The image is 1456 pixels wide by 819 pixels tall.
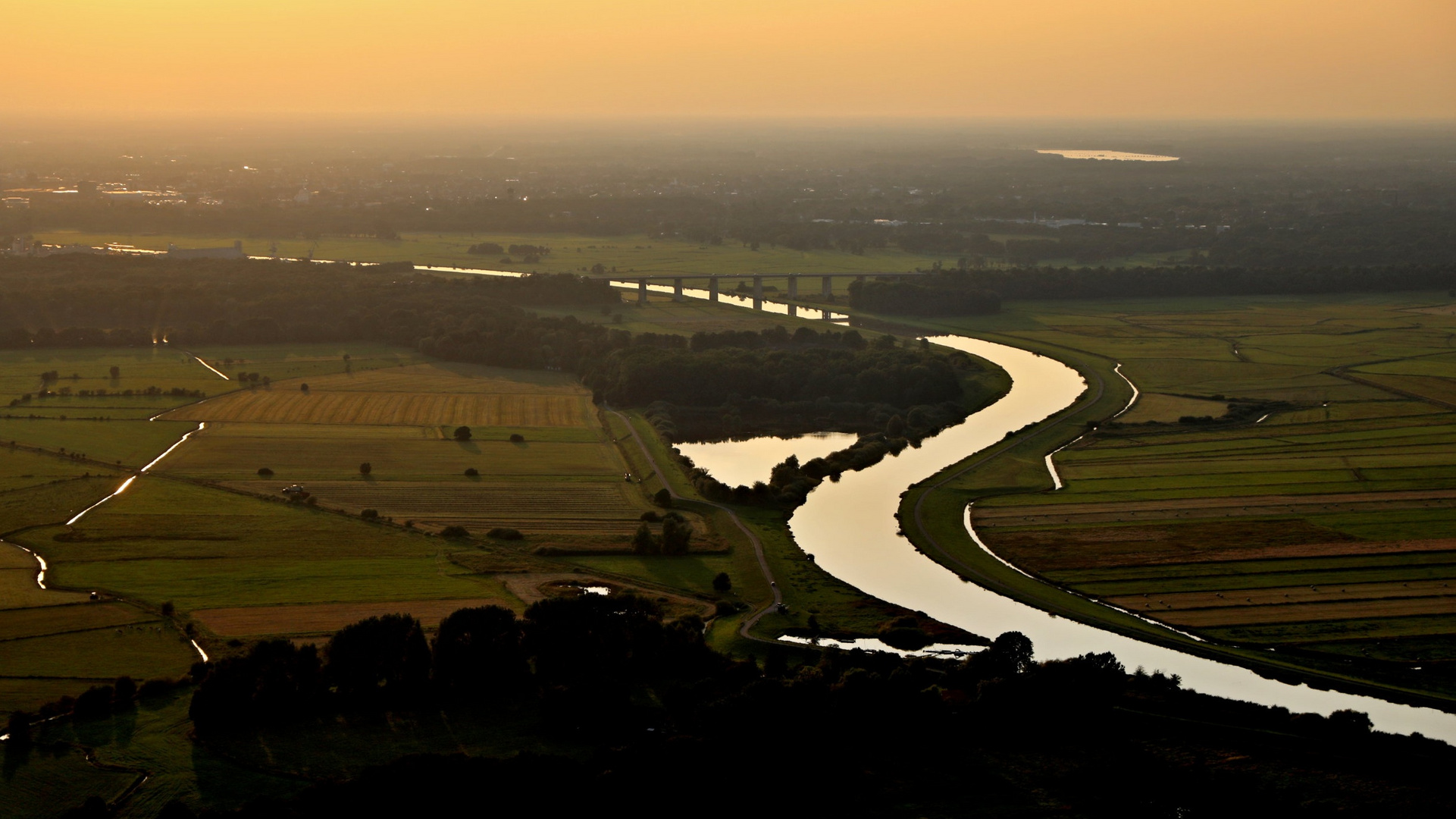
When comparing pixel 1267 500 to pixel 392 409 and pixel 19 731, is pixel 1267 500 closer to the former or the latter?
pixel 392 409

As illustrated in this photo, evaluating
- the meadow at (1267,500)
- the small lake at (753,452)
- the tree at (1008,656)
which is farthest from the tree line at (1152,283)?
the tree at (1008,656)

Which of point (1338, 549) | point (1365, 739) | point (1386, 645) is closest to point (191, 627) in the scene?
point (1365, 739)

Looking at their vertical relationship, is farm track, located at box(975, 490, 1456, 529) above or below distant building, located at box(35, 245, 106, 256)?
below

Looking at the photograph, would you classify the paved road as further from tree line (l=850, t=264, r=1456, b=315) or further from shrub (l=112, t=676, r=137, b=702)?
tree line (l=850, t=264, r=1456, b=315)

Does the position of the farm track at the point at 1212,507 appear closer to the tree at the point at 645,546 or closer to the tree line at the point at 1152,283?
the tree at the point at 645,546

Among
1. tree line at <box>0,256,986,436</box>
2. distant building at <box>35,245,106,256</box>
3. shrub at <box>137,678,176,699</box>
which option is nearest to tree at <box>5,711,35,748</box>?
shrub at <box>137,678,176,699</box>

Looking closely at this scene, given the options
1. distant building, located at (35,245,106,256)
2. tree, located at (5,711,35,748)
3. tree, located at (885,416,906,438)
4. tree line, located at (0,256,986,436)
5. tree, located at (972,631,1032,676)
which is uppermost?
distant building, located at (35,245,106,256)
